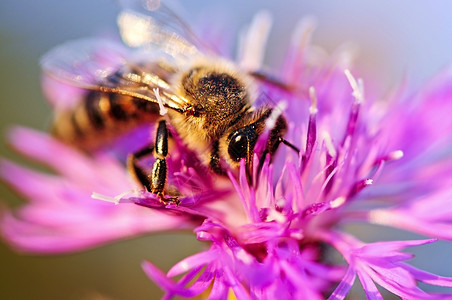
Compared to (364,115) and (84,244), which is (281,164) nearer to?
(364,115)

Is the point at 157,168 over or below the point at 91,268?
over

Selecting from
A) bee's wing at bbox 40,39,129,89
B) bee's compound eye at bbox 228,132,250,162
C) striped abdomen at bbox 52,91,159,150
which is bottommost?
striped abdomen at bbox 52,91,159,150

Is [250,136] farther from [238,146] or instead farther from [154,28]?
[154,28]

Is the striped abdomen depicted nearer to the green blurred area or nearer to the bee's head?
the bee's head

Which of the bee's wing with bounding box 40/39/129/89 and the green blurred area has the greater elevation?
the bee's wing with bounding box 40/39/129/89

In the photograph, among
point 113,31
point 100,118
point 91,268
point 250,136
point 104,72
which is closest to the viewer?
point 250,136

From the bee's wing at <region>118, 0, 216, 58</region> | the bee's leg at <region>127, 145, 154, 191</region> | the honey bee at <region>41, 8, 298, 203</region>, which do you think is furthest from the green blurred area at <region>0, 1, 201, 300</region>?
the bee's leg at <region>127, 145, 154, 191</region>

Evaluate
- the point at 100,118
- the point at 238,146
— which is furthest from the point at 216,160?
the point at 100,118

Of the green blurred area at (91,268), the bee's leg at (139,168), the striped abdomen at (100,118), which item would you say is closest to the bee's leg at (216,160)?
the bee's leg at (139,168)
